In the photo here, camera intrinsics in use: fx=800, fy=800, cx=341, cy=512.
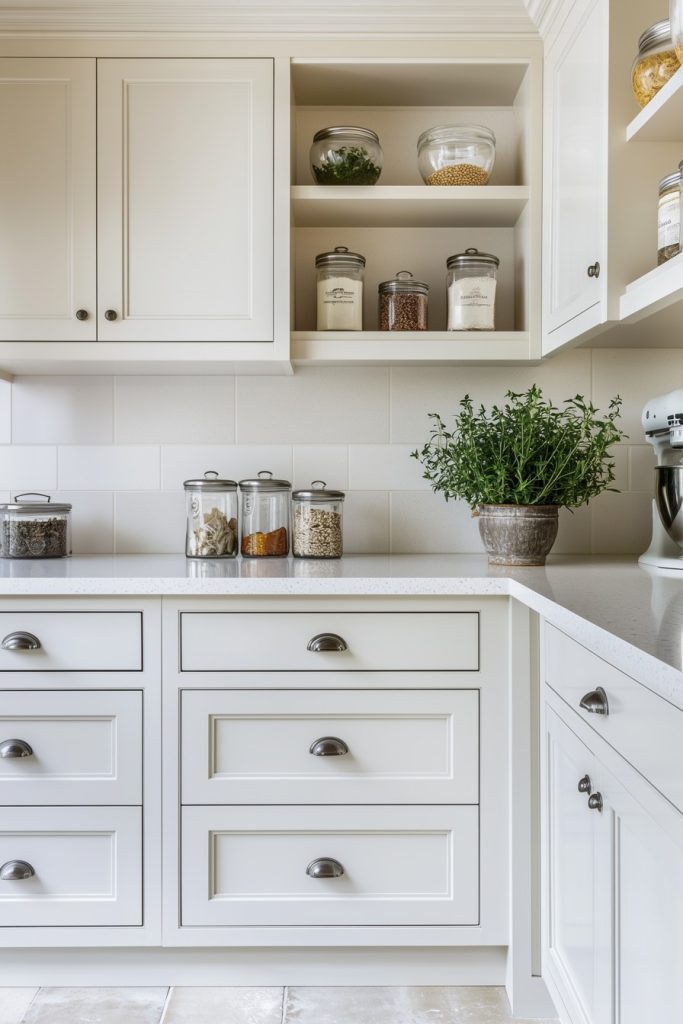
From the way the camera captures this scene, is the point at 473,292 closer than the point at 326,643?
No

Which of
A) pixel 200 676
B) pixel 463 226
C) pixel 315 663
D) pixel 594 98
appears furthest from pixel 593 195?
pixel 200 676

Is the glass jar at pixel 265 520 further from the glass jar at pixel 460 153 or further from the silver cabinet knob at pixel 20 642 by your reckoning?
the glass jar at pixel 460 153

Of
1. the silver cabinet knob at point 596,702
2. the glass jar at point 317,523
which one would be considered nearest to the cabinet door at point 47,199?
the glass jar at point 317,523

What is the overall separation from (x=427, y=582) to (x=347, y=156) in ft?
3.64

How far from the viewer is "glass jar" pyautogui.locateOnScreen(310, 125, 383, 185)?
2.00 m

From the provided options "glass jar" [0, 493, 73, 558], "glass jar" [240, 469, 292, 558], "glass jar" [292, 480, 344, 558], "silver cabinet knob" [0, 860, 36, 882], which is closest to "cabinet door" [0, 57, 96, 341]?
"glass jar" [0, 493, 73, 558]

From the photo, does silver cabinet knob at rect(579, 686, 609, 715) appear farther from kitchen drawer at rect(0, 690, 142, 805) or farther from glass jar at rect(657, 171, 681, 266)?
kitchen drawer at rect(0, 690, 142, 805)

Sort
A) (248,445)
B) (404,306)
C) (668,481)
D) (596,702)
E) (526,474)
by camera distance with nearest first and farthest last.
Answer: (596,702) < (668,481) < (526,474) < (404,306) < (248,445)

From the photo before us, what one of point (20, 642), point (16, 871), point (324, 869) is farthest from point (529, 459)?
point (16, 871)

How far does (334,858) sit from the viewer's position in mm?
1683

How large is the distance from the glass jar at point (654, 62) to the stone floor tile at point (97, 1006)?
6.77ft

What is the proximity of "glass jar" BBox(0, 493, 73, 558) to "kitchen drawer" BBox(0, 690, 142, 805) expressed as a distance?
500 millimetres

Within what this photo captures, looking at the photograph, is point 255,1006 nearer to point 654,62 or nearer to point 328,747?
point 328,747

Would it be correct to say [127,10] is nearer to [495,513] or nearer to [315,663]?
[495,513]
